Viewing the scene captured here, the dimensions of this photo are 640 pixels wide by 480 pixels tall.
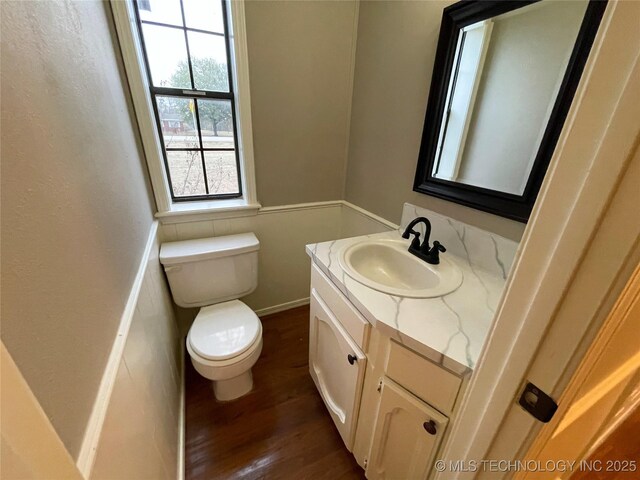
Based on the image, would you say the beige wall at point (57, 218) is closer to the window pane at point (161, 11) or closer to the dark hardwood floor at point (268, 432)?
the window pane at point (161, 11)


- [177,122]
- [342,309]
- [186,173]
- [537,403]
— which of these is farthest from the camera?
[186,173]

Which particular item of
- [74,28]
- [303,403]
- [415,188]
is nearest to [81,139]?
[74,28]

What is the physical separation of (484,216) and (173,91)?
1.60 m

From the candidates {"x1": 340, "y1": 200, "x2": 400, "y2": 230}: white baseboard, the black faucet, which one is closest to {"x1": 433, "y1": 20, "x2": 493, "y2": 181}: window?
the black faucet

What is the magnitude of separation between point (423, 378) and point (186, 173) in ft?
5.11

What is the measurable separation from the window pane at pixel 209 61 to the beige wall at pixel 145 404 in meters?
0.97

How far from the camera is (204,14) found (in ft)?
4.25

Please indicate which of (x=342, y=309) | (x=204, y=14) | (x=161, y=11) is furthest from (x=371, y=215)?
(x=161, y=11)

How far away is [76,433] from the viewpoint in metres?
0.39

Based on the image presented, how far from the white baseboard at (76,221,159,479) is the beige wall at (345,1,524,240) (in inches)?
47.9

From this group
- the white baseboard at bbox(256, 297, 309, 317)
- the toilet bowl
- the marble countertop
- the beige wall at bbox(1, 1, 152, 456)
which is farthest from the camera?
the white baseboard at bbox(256, 297, 309, 317)

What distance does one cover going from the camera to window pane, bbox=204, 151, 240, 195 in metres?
1.55

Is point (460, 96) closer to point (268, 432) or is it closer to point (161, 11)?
point (161, 11)

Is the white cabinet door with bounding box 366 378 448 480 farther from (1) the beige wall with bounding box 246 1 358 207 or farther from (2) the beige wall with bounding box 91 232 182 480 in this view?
(1) the beige wall with bounding box 246 1 358 207
